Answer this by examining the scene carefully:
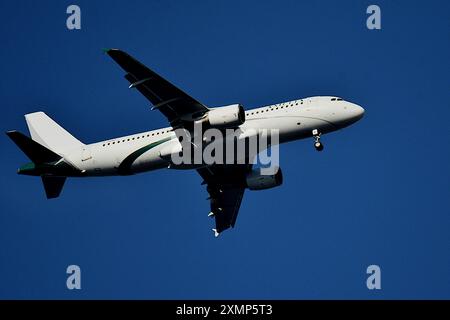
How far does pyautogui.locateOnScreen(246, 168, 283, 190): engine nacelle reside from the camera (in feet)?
213

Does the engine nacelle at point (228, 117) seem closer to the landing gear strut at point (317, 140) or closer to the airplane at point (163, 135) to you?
the airplane at point (163, 135)

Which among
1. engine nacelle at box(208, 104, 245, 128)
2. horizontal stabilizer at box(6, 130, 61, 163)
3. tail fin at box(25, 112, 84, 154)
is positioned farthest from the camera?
tail fin at box(25, 112, 84, 154)

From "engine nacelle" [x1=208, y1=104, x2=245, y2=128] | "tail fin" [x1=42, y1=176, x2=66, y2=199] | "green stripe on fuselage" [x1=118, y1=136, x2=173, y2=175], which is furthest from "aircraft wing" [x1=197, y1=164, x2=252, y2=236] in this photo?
"tail fin" [x1=42, y1=176, x2=66, y2=199]

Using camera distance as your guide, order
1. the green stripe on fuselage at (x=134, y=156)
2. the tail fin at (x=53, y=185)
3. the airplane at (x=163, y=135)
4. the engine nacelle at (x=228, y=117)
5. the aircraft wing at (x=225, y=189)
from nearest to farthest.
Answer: the engine nacelle at (x=228, y=117) < the airplane at (x=163, y=135) < the green stripe on fuselage at (x=134, y=156) < the tail fin at (x=53, y=185) < the aircraft wing at (x=225, y=189)

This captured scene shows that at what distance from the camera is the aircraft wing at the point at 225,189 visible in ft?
217

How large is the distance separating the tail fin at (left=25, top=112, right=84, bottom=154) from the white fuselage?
1.77 m

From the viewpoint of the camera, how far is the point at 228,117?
2251 inches

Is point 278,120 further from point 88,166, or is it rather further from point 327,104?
point 88,166

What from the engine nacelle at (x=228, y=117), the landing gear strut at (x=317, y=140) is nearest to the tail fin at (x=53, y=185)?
the engine nacelle at (x=228, y=117)

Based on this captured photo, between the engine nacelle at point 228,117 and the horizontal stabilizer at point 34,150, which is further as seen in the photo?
the horizontal stabilizer at point 34,150

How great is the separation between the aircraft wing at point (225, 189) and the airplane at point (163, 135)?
80 mm

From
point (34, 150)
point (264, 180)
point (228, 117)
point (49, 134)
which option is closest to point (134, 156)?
point (34, 150)

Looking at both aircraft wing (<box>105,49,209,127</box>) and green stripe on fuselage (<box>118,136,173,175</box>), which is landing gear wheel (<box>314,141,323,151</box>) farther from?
green stripe on fuselage (<box>118,136,173,175</box>)

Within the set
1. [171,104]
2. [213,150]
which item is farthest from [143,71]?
[213,150]
